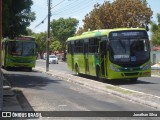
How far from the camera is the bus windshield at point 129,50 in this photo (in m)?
23.2

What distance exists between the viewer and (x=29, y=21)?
86.4 feet

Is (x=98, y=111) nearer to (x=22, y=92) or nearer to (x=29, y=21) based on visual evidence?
(x=22, y=92)

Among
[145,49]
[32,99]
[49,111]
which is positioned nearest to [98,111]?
[49,111]

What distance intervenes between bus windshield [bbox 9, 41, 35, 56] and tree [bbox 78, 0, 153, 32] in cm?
2104

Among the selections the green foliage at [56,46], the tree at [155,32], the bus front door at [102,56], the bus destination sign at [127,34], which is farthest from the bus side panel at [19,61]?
the green foliage at [56,46]

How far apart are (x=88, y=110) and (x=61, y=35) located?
96336 millimetres

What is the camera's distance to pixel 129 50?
23.3 m

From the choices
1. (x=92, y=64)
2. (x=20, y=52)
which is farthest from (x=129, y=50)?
(x=20, y=52)

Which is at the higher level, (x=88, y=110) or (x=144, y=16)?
(x=144, y=16)

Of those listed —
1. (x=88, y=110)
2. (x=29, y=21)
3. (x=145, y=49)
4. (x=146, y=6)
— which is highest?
(x=146, y=6)

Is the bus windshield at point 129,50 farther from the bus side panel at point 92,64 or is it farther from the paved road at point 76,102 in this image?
the paved road at point 76,102

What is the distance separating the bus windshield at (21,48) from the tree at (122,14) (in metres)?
21.0

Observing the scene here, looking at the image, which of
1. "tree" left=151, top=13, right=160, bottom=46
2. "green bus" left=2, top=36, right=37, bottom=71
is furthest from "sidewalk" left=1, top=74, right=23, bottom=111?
"tree" left=151, top=13, right=160, bottom=46

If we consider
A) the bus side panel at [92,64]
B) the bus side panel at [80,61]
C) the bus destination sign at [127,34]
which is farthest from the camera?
the bus side panel at [80,61]
